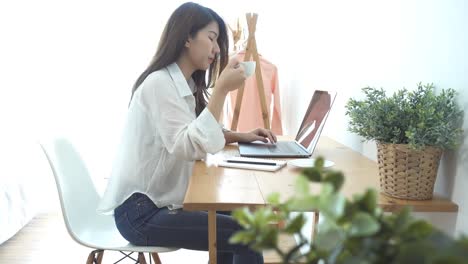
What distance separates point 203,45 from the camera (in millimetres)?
1313

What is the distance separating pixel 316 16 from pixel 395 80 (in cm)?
109

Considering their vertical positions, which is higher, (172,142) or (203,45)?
(203,45)

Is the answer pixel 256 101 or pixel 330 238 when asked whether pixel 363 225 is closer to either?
pixel 330 238

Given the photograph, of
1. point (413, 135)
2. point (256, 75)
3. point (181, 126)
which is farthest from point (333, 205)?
point (256, 75)

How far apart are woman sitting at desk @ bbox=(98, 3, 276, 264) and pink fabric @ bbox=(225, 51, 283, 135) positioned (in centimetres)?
115

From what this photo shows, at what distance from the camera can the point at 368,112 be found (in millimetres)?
940

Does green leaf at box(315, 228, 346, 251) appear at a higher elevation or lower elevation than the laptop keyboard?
higher

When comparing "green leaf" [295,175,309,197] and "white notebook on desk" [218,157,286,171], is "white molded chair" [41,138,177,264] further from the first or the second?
"green leaf" [295,175,309,197]

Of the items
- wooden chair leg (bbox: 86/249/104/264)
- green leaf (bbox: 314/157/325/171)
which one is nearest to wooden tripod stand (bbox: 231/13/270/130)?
wooden chair leg (bbox: 86/249/104/264)

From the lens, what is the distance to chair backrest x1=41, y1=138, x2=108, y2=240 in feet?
4.12

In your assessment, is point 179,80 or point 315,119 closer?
point 179,80

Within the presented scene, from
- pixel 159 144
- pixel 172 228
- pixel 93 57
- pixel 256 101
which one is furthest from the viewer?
pixel 93 57

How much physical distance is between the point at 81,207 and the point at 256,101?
1.44 metres

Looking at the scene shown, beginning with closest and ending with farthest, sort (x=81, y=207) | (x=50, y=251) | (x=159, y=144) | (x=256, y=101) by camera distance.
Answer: (x=159, y=144) < (x=81, y=207) < (x=50, y=251) < (x=256, y=101)
